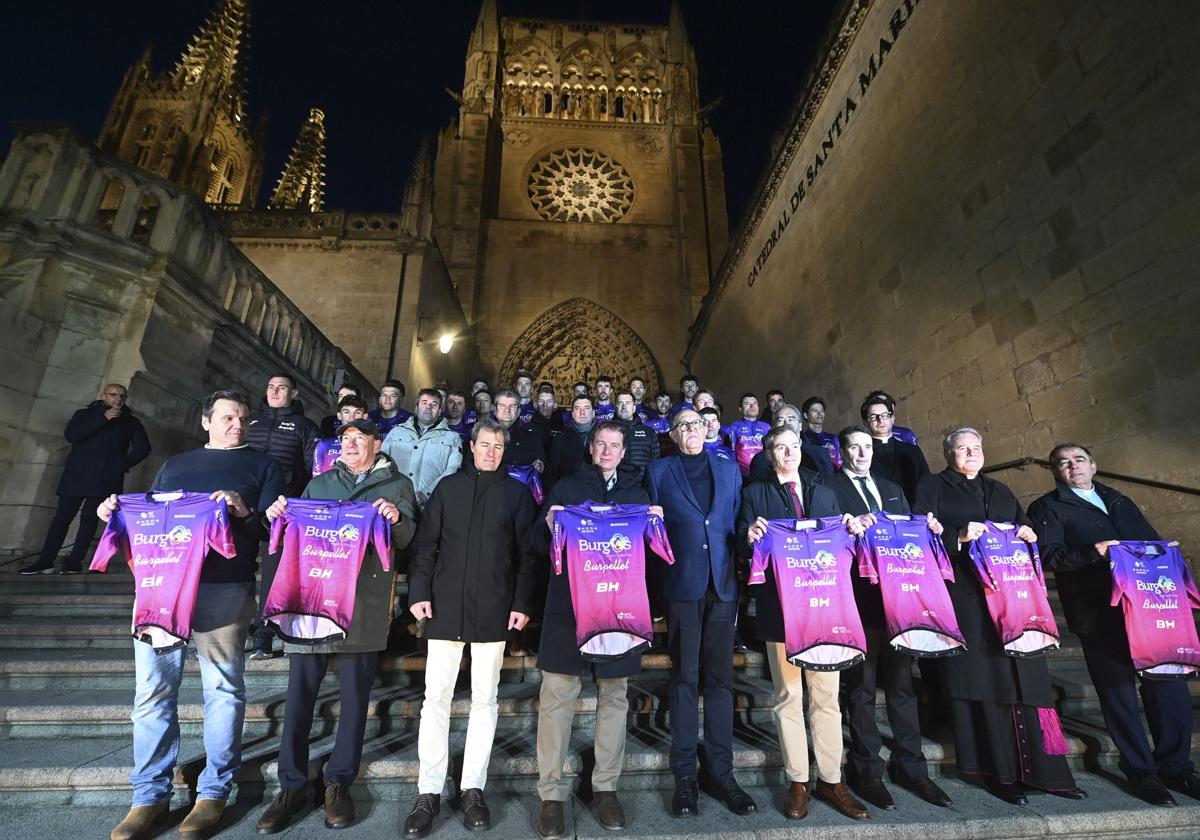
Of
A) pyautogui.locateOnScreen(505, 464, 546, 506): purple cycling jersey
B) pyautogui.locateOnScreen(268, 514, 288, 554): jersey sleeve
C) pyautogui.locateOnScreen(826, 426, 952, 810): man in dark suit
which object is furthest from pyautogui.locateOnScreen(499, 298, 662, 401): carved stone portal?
pyautogui.locateOnScreen(268, 514, 288, 554): jersey sleeve

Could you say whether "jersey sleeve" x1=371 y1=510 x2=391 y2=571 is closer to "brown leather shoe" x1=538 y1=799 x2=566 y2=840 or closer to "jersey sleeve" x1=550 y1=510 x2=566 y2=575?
"jersey sleeve" x1=550 y1=510 x2=566 y2=575

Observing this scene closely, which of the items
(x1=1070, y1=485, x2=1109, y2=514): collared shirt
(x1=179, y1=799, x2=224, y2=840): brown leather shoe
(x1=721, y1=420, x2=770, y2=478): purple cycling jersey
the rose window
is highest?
the rose window

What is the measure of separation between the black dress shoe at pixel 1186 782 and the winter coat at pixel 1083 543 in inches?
23.7

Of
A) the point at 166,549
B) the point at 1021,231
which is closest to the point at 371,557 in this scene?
the point at 166,549

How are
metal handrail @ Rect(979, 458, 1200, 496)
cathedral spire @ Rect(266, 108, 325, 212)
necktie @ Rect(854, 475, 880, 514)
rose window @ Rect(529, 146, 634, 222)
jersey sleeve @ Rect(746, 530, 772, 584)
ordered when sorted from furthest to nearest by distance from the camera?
cathedral spire @ Rect(266, 108, 325, 212) → rose window @ Rect(529, 146, 634, 222) → metal handrail @ Rect(979, 458, 1200, 496) → necktie @ Rect(854, 475, 880, 514) → jersey sleeve @ Rect(746, 530, 772, 584)

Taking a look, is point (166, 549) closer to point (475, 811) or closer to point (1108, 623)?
point (475, 811)

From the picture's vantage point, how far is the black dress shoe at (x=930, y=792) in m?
2.16

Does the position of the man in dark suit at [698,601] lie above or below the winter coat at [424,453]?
below

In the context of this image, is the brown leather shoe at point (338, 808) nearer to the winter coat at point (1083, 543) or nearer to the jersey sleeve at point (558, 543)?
the jersey sleeve at point (558, 543)

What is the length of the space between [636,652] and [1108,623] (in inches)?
89.0

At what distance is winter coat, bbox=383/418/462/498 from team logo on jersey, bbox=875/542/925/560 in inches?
112

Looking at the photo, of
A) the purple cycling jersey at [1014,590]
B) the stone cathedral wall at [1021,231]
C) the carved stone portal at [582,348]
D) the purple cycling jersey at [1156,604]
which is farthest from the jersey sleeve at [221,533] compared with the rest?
the carved stone portal at [582,348]

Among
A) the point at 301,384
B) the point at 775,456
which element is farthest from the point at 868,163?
the point at 301,384

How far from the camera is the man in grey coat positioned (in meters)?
2.02
